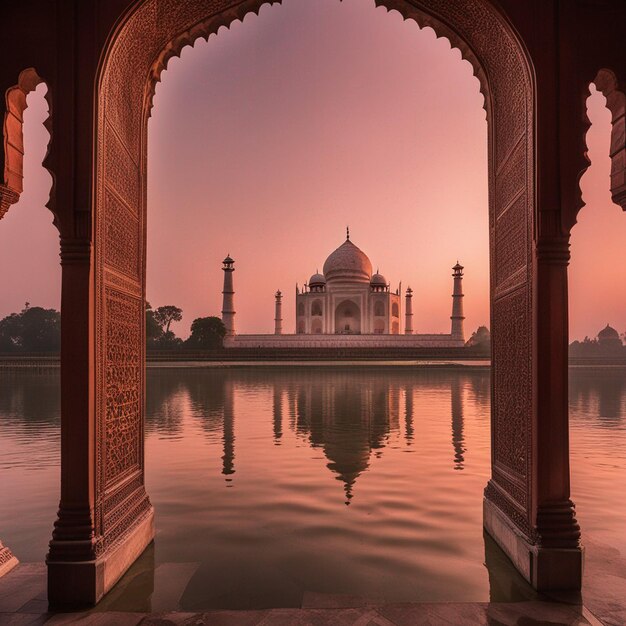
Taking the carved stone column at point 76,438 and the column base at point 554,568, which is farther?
the column base at point 554,568

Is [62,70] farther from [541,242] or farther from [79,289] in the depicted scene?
[541,242]

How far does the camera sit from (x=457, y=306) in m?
34.6

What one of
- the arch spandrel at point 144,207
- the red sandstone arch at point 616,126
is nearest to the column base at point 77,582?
the arch spandrel at point 144,207

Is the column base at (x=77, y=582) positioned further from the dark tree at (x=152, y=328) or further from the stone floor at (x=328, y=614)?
the dark tree at (x=152, y=328)

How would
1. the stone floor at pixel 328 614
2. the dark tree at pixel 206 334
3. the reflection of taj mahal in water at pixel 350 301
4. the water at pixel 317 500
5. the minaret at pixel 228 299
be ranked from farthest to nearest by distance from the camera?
the reflection of taj mahal in water at pixel 350 301, the minaret at pixel 228 299, the dark tree at pixel 206 334, the water at pixel 317 500, the stone floor at pixel 328 614

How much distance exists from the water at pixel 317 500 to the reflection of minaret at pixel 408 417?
7cm

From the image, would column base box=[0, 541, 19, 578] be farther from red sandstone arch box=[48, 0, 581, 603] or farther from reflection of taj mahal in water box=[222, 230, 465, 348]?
reflection of taj mahal in water box=[222, 230, 465, 348]

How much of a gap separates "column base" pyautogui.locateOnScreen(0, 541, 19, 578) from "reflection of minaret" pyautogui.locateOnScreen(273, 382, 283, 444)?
3856mm

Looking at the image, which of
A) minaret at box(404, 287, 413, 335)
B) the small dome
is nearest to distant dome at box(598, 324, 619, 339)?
minaret at box(404, 287, 413, 335)

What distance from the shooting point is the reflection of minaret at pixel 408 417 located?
712 centimetres

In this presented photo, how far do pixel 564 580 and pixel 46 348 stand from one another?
3975 centimetres

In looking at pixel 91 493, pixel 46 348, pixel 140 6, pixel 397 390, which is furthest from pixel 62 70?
pixel 46 348

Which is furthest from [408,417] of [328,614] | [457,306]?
[457,306]

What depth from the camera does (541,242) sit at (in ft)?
9.83
